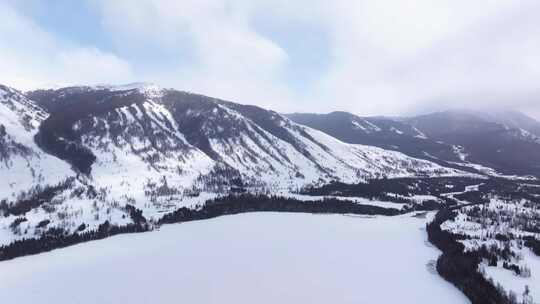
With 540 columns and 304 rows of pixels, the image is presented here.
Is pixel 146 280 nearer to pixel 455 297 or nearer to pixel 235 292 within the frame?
pixel 235 292

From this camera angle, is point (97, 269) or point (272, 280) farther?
point (97, 269)

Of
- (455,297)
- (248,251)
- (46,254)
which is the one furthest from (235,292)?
(46,254)

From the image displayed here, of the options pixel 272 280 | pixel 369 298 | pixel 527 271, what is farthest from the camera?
pixel 527 271

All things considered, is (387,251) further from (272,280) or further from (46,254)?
(46,254)

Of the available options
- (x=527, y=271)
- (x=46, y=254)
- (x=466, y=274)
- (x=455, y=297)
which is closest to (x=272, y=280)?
(x=455, y=297)

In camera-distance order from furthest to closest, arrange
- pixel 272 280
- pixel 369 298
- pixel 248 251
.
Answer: pixel 248 251
pixel 272 280
pixel 369 298

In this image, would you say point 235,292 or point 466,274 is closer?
point 235,292
